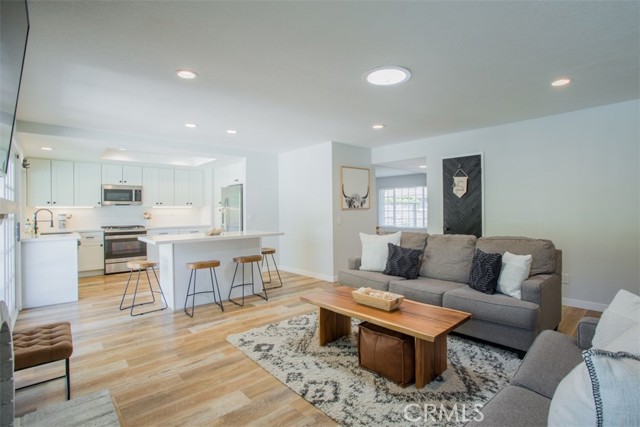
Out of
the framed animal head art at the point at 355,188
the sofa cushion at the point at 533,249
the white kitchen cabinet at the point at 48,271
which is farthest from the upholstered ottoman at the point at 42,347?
the framed animal head art at the point at 355,188

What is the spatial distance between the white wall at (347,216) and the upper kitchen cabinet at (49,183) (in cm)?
503

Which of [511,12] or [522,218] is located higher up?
[511,12]

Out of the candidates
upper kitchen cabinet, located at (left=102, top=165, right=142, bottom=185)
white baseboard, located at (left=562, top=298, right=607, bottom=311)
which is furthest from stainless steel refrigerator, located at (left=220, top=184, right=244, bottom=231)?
white baseboard, located at (left=562, top=298, right=607, bottom=311)

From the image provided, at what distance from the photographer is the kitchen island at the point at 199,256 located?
400 centimetres

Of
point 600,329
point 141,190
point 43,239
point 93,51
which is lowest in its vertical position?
point 600,329

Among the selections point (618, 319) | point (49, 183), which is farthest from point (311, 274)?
point (49, 183)

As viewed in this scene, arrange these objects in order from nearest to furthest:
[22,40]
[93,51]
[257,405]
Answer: [22,40], [257,405], [93,51]

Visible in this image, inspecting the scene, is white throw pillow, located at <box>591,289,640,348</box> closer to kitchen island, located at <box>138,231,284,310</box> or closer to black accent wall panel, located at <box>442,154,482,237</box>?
black accent wall panel, located at <box>442,154,482,237</box>

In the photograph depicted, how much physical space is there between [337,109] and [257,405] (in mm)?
3000

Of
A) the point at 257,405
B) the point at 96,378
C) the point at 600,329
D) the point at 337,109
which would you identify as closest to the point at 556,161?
the point at 337,109

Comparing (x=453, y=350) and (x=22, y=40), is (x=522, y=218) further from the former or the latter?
(x=22, y=40)

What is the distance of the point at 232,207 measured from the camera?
6.60 metres

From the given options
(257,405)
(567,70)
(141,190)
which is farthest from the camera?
(141,190)

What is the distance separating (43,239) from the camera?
166 inches
